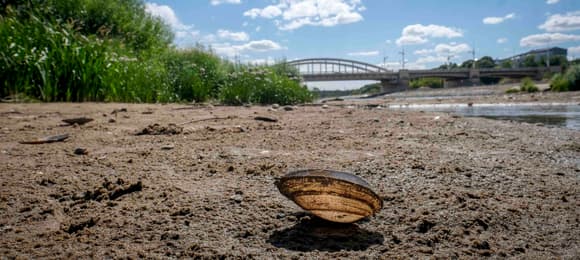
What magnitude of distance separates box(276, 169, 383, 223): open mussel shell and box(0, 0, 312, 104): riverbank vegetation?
839 centimetres

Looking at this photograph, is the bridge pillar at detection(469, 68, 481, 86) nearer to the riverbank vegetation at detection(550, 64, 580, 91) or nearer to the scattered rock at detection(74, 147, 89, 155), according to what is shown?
the riverbank vegetation at detection(550, 64, 580, 91)

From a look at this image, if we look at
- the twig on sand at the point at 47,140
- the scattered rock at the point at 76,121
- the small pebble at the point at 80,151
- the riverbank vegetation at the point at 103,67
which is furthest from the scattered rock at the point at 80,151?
the riverbank vegetation at the point at 103,67

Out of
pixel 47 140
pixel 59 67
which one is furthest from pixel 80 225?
pixel 59 67

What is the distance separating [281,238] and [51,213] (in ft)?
3.55

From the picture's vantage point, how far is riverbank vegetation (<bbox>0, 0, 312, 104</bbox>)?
8742mm

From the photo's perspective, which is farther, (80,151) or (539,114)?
(539,114)

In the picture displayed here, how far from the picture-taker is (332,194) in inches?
63.8

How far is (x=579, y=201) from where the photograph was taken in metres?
2.03

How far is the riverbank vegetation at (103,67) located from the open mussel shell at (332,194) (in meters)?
8.39

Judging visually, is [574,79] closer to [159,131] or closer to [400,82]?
[159,131]

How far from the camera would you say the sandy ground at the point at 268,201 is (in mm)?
1561

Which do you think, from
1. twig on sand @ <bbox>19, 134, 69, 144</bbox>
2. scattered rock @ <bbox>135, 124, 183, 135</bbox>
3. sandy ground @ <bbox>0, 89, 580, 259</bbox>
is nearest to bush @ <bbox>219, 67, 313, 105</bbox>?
scattered rock @ <bbox>135, 124, 183, 135</bbox>

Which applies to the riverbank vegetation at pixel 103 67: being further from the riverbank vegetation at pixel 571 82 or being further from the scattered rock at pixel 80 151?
the riverbank vegetation at pixel 571 82

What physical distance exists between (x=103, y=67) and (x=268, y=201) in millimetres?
9258
